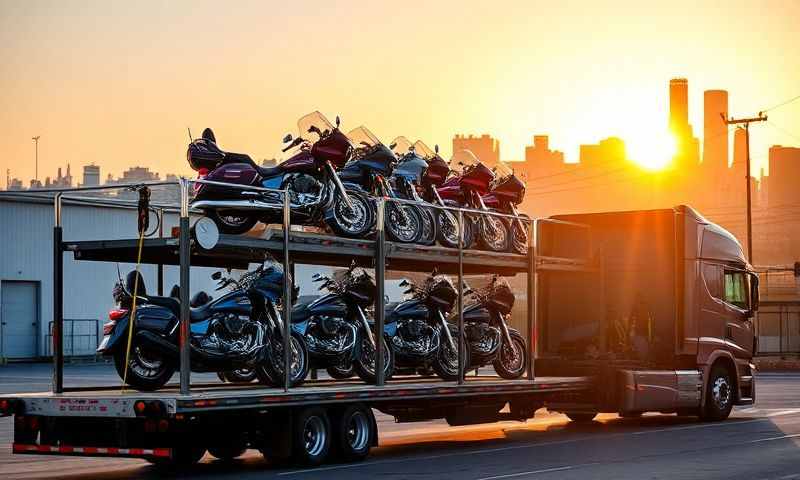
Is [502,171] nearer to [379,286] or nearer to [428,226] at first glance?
[428,226]

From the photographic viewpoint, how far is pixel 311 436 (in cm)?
1614

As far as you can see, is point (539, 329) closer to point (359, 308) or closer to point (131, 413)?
point (359, 308)

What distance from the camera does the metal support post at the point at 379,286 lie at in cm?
1736

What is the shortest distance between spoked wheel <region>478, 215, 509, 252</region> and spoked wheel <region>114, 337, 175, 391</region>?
597cm

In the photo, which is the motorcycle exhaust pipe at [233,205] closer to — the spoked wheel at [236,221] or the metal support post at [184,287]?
the spoked wheel at [236,221]

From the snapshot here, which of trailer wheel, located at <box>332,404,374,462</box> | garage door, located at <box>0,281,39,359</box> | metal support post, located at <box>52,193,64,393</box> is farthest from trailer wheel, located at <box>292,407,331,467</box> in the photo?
garage door, located at <box>0,281,39,359</box>

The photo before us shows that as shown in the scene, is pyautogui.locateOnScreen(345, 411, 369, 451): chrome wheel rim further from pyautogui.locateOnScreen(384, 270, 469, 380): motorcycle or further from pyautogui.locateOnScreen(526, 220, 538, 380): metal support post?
pyautogui.locateOnScreen(526, 220, 538, 380): metal support post

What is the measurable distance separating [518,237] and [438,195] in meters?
1.35

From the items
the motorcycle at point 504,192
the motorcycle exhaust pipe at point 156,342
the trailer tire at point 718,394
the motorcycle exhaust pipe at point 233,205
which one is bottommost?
the trailer tire at point 718,394

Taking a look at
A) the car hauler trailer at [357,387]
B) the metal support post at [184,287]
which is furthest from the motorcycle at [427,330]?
the metal support post at [184,287]

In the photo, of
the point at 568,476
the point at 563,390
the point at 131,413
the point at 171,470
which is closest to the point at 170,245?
the point at 131,413

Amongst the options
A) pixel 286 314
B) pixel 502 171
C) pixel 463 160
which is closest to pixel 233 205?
pixel 286 314

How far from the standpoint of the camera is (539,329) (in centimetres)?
2331

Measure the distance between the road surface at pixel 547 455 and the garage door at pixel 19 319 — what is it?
84.1 feet
